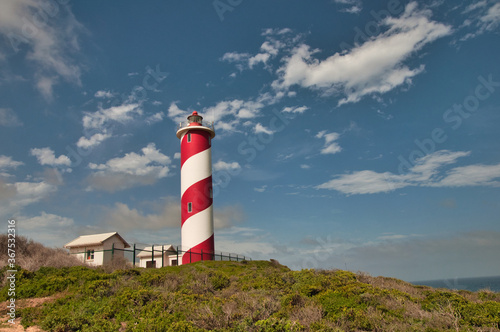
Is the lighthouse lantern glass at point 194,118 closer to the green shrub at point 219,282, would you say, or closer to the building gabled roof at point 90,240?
the building gabled roof at point 90,240

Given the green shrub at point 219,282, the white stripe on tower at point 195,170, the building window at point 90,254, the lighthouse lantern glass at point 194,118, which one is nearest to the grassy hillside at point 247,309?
the green shrub at point 219,282

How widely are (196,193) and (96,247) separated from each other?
26.0 feet

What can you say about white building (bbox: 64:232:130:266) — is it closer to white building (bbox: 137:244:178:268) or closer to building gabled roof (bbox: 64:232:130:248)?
building gabled roof (bbox: 64:232:130:248)

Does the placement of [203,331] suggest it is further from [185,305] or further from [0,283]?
[0,283]

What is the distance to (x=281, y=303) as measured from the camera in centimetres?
927

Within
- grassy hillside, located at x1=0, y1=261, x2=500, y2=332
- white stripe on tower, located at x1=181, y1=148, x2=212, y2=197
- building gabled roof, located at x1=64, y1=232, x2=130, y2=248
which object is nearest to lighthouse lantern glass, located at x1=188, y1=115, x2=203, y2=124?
white stripe on tower, located at x1=181, y1=148, x2=212, y2=197

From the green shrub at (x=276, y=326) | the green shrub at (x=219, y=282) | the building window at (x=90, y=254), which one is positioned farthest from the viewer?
the building window at (x=90, y=254)

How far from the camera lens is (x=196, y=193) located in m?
25.5

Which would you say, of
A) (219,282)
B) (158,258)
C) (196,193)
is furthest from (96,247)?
(219,282)

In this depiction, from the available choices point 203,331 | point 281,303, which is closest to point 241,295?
point 281,303

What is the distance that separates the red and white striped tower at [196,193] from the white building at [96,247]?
4.94m

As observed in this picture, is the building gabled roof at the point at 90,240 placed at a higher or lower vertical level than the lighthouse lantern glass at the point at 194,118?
lower

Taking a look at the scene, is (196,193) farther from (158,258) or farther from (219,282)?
(219,282)

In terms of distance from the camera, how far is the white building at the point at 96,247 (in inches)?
908
